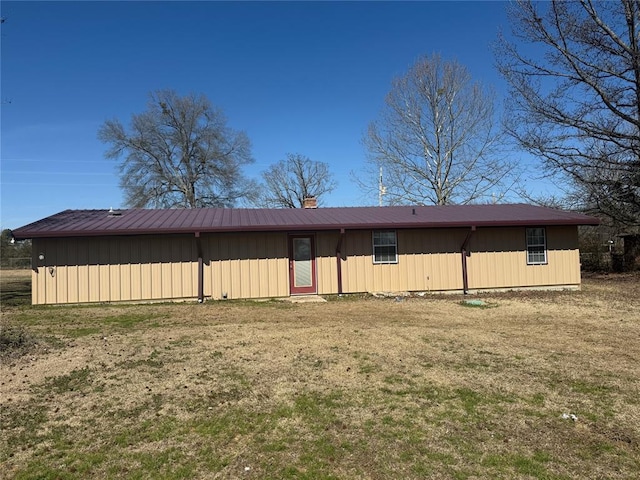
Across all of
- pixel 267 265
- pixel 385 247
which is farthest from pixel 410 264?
pixel 267 265

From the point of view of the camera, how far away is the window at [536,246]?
50.7ft

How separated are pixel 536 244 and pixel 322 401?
13206mm

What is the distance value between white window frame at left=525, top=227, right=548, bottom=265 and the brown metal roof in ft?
1.60

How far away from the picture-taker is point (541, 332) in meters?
8.23

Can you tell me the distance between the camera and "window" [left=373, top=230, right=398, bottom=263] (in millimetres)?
14758

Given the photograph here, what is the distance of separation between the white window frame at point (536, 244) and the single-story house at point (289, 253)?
35 mm

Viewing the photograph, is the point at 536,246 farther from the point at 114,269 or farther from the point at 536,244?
the point at 114,269

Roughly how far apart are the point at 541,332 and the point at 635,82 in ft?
43.1

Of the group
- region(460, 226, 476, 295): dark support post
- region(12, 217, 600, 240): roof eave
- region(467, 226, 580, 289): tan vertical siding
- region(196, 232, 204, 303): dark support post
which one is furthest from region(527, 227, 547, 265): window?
region(196, 232, 204, 303): dark support post

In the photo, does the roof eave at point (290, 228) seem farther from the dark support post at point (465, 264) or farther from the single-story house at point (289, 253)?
the dark support post at point (465, 264)

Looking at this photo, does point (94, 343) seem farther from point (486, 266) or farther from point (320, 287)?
point (486, 266)

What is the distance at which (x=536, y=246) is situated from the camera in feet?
50.8

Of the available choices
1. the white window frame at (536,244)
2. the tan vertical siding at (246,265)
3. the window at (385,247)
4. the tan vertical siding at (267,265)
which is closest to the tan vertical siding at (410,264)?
the tan vertical siding at (267,265)

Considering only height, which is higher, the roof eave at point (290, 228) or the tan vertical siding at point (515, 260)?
the roof eave at point (290, 228)
